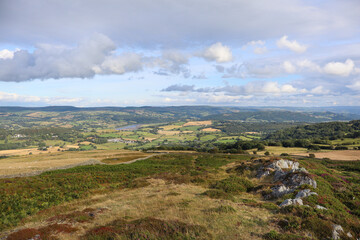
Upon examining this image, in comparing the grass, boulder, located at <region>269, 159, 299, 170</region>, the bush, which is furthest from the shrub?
boulder, located at <region>269, 159, 299, 170</region>

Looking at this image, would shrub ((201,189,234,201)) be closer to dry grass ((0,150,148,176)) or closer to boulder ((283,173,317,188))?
boulder ((283,173,317,188))

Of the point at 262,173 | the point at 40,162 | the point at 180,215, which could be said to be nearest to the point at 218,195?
the point at 180,215

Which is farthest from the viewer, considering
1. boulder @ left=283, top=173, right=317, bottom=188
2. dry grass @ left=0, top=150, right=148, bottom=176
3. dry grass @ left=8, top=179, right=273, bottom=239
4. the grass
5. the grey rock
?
dry grass @ left=0, top=150, right=148, bottom=176

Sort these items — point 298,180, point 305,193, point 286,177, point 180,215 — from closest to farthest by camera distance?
point 180,215 < point 305,193 < point 298,180 < point 286,177

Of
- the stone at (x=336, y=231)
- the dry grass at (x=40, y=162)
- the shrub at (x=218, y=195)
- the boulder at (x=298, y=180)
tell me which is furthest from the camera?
the dry grass at (x=40, y=162)

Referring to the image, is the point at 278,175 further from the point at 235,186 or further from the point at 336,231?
the point at 336,231

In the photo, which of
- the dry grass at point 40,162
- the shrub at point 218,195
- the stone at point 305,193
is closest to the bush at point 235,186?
the shrub at point 218,195

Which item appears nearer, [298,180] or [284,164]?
[298,180]

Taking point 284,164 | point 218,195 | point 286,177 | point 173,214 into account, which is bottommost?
point 284,164

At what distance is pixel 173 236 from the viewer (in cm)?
1299

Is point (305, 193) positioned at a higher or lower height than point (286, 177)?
higher

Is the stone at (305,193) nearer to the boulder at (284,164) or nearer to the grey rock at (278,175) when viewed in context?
the grey rock at (278,175)

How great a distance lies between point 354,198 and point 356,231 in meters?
15.4

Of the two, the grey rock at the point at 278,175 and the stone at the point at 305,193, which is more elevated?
the stone at the point at 305,193
